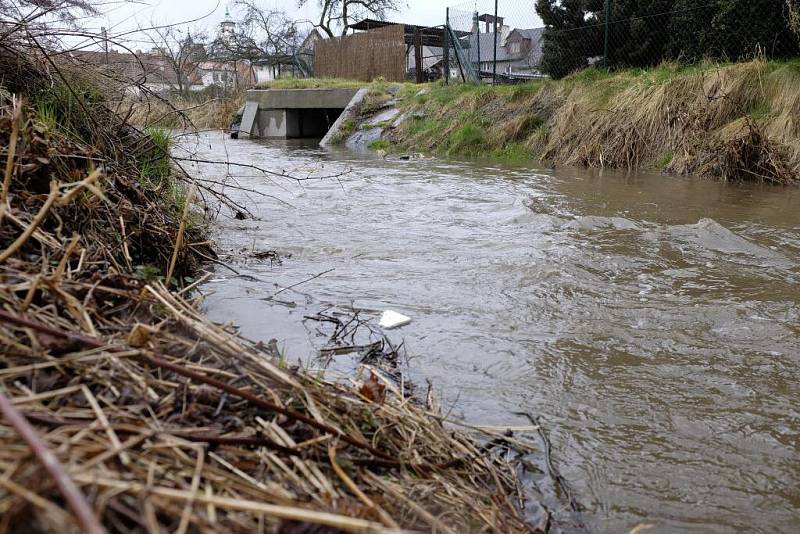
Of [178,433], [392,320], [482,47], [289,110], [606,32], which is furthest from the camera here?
[289,110]

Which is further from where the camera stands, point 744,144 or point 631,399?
point 744,144

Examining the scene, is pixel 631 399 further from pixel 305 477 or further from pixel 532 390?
pixel 305 477

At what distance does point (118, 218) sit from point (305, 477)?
2.08 m

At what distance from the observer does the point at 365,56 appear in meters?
24.1

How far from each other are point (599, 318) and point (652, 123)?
24.0 ft

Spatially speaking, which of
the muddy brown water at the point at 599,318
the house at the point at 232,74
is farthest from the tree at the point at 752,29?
the house at the point at 232,74

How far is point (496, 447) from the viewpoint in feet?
6.74

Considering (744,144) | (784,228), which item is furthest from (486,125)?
(784,228)

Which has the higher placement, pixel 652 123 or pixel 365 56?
pixel 365 56

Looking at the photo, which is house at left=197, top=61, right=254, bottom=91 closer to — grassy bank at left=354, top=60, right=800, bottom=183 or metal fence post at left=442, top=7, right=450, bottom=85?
metal fence post at left=442, top=7, right=450, bottom=85

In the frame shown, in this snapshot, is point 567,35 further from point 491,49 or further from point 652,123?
point 491,49

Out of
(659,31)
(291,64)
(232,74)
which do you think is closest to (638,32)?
(659,31)

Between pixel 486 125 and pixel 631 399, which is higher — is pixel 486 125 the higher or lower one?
the higher one

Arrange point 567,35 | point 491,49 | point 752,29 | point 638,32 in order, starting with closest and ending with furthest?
point 752,29 → point 638,32 → point 567,35 → point 491,49
